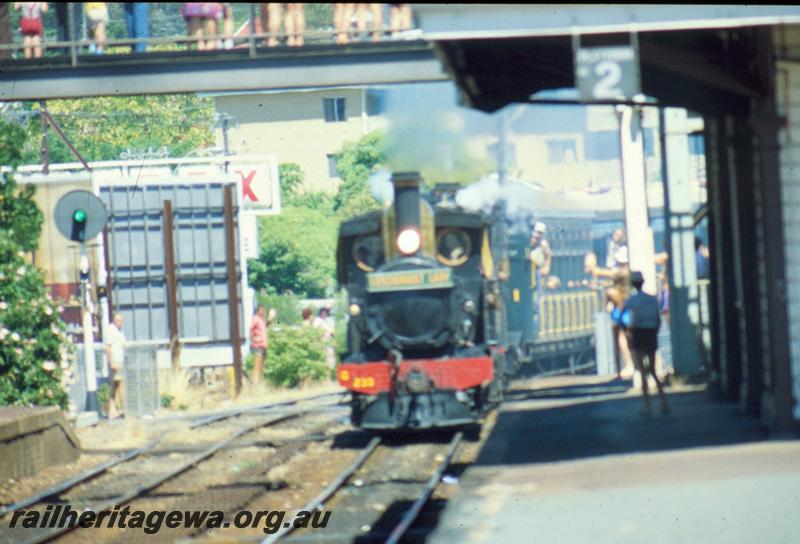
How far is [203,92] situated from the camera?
505 inches

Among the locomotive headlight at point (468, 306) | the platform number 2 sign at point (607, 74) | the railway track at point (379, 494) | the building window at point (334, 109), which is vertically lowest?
the railway track at point (379, 494)

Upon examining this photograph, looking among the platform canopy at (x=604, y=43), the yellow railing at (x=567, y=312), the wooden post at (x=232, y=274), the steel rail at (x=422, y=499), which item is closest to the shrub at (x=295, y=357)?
the wooden post at (x=232, y=274)

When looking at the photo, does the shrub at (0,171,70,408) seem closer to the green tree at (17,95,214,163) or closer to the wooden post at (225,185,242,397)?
the green tree at (17,95,214,163)

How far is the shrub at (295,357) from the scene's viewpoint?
829 inches

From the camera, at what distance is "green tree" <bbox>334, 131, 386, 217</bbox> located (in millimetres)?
18984

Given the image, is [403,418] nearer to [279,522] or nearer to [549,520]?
[279,522]

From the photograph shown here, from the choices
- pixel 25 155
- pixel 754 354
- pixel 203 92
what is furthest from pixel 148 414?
Answer: pixel 754 354

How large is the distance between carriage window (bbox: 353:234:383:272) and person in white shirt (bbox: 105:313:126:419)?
4994mm

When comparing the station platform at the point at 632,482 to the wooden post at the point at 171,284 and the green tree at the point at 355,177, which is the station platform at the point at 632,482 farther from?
the green tree at the point at 355,177

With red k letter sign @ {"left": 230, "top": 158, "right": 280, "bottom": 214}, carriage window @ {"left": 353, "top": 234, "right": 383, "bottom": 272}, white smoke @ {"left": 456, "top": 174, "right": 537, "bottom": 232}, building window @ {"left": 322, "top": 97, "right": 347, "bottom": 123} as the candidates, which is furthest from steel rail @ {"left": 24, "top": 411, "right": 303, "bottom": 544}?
building window @ {"left": 322, "top": 97, "right": 347, "bottom": 123}

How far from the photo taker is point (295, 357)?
73.4 ft

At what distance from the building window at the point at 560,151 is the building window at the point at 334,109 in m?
2.80

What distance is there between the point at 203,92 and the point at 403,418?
4140 millimetres

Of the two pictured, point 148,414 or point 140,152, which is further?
point 148,414
